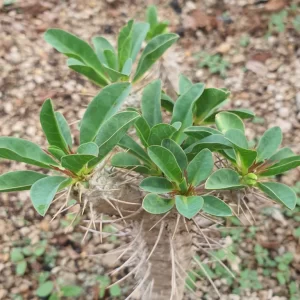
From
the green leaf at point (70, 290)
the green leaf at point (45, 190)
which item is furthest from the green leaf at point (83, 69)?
the green leaf at point (70, 290)

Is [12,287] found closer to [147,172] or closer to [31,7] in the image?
[147,172]

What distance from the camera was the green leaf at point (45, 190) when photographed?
83cm

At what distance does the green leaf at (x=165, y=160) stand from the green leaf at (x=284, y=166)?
18cm

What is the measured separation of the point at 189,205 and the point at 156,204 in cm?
7

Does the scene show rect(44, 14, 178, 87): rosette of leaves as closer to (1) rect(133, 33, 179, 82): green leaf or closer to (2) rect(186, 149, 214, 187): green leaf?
(1) rect(133, 33, 179, 82): green leaf

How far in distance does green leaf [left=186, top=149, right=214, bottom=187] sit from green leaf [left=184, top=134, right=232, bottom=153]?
0.03 metres

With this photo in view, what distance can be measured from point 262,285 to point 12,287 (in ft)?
2.70

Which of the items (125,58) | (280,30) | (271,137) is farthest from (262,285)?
(280,30)

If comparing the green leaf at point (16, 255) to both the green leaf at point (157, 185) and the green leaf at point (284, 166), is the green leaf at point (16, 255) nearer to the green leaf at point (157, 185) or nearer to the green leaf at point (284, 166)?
the green leaf at point (157, 185)

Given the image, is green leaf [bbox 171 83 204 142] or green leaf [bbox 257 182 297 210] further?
green leaf [bbox 171 83 204 142]

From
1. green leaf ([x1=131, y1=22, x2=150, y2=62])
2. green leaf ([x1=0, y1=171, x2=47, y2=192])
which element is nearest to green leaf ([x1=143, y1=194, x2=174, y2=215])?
green leaf ([x1=0, y1=171, x2=47, y2=192])

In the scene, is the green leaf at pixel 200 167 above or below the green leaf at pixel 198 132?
below

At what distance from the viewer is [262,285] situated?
1.65 m

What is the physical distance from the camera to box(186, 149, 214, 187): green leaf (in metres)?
0.93
